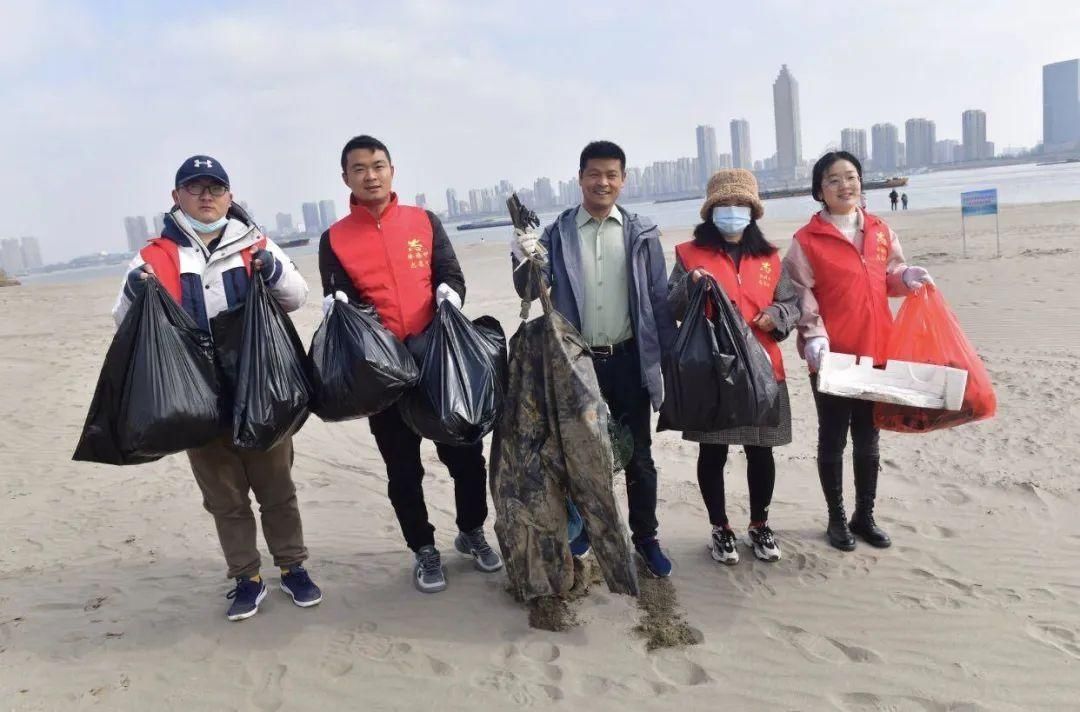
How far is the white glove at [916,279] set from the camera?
3.14m

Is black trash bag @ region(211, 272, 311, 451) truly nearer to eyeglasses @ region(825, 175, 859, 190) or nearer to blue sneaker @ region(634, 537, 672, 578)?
blue sneaker @ region(634, 537, 672, 578)

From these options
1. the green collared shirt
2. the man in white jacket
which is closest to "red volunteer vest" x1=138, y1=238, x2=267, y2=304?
the man in white jacket

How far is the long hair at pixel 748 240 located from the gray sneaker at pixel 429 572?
197cm

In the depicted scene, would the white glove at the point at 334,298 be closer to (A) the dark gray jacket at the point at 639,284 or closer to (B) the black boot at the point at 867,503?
(A) the dark gray jacket at the point at 639,284

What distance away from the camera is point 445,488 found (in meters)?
4.73

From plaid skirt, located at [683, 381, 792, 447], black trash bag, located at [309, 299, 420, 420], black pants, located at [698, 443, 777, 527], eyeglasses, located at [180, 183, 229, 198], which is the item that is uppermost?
eyeglasses, located at [180, 183, 229, 198]

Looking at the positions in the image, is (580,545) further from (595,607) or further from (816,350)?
(816,350)

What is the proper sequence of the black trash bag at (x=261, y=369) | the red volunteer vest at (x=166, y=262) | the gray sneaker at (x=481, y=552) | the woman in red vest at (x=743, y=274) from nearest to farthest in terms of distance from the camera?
1. the black trash bag at (x=261, y=369)
2. the red volunteer vest at (x=166, y=262)
3. the woman in red vest at (x=743, y=274)
4. the gray sneaker at (x=481, y=552)

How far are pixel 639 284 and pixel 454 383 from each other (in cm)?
91

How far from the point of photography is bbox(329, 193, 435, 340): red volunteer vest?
296 centimetres

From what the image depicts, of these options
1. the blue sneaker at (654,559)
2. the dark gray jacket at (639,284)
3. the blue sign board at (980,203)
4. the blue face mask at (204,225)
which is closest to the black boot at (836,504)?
the blue sneaker at (654,559)

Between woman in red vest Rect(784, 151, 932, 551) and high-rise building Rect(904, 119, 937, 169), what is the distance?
140 metres

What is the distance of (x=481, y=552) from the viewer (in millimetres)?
3426

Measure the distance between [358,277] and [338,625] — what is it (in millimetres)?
1555
